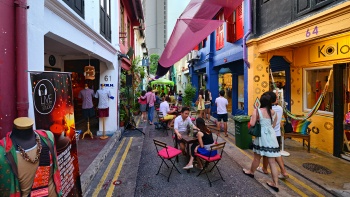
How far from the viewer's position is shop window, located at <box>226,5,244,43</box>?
344 inches

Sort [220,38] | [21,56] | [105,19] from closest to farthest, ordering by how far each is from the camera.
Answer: [21,56], [105,19], [220,38]

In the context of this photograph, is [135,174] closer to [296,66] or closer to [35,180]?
[35,180]

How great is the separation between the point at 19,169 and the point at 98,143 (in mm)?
5119

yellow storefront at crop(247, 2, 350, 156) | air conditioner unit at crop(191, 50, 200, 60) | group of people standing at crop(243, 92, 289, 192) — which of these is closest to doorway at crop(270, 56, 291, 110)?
yellow storefront at crop(247, 2, 350, 156)

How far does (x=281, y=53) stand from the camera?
697cm

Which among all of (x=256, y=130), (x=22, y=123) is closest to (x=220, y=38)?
(x=256, y=130)

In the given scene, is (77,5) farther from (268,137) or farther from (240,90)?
(240,90)

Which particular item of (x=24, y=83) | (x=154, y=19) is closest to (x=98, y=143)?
(x=24, y=83)

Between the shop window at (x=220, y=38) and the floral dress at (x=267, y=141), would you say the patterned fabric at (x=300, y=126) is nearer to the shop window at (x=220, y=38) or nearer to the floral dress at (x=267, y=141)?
the floral dress at (x=267, y=141)

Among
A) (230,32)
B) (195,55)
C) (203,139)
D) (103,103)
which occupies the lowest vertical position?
(203,139)

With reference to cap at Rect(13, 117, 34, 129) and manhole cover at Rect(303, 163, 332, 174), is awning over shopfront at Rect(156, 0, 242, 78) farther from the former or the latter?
manhole cover at Rect(303, 163, 332, 174)

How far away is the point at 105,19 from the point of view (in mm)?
7430

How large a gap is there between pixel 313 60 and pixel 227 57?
4.28 metres

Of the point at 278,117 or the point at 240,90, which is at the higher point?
the point at 240,90
